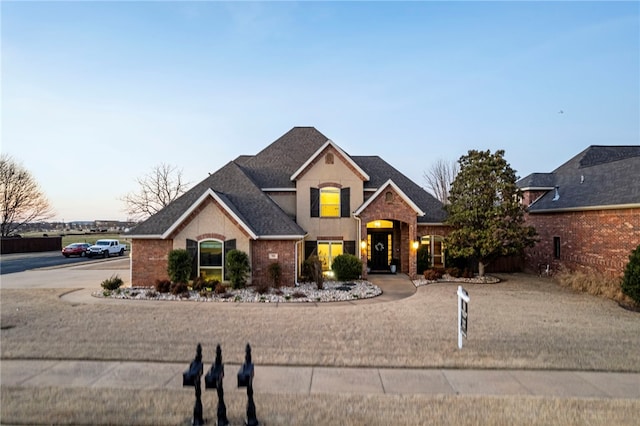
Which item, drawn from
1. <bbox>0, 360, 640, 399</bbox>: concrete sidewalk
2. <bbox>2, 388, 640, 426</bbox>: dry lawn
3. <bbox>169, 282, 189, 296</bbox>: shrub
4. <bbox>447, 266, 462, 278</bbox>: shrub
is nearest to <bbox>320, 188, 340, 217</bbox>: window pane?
<bbox>447, 266, 462, 278</bbox>: shrub

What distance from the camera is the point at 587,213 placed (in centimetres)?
1714

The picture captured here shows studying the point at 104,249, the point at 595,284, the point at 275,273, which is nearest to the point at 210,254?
the point at 275,273

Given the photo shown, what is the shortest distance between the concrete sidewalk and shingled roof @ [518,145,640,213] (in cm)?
1300

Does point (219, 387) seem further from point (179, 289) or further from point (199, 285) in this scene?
point (199, 285)

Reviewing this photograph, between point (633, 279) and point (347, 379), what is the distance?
12.3 m

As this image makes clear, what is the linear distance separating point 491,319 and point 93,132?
26071 mm

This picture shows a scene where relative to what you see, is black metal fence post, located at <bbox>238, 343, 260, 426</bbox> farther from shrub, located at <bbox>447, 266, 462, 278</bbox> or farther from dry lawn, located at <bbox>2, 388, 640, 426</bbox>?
shrub, located at <bbox>447, 266, 462, 278</bbox>

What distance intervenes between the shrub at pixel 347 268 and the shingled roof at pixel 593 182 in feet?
41.4

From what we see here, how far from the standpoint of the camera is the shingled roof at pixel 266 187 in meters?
15.1

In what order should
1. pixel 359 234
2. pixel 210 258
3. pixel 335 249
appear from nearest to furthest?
pixel 210 258
pixel 359 234
pixel 335 249

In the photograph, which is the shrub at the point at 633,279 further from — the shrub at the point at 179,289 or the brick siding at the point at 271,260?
the shrub at the point at 179,289

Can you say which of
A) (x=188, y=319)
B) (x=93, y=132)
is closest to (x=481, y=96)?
(x=188, y=319)

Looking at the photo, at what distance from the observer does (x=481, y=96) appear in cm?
2828

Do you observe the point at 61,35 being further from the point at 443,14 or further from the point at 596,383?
the point at 596,383
